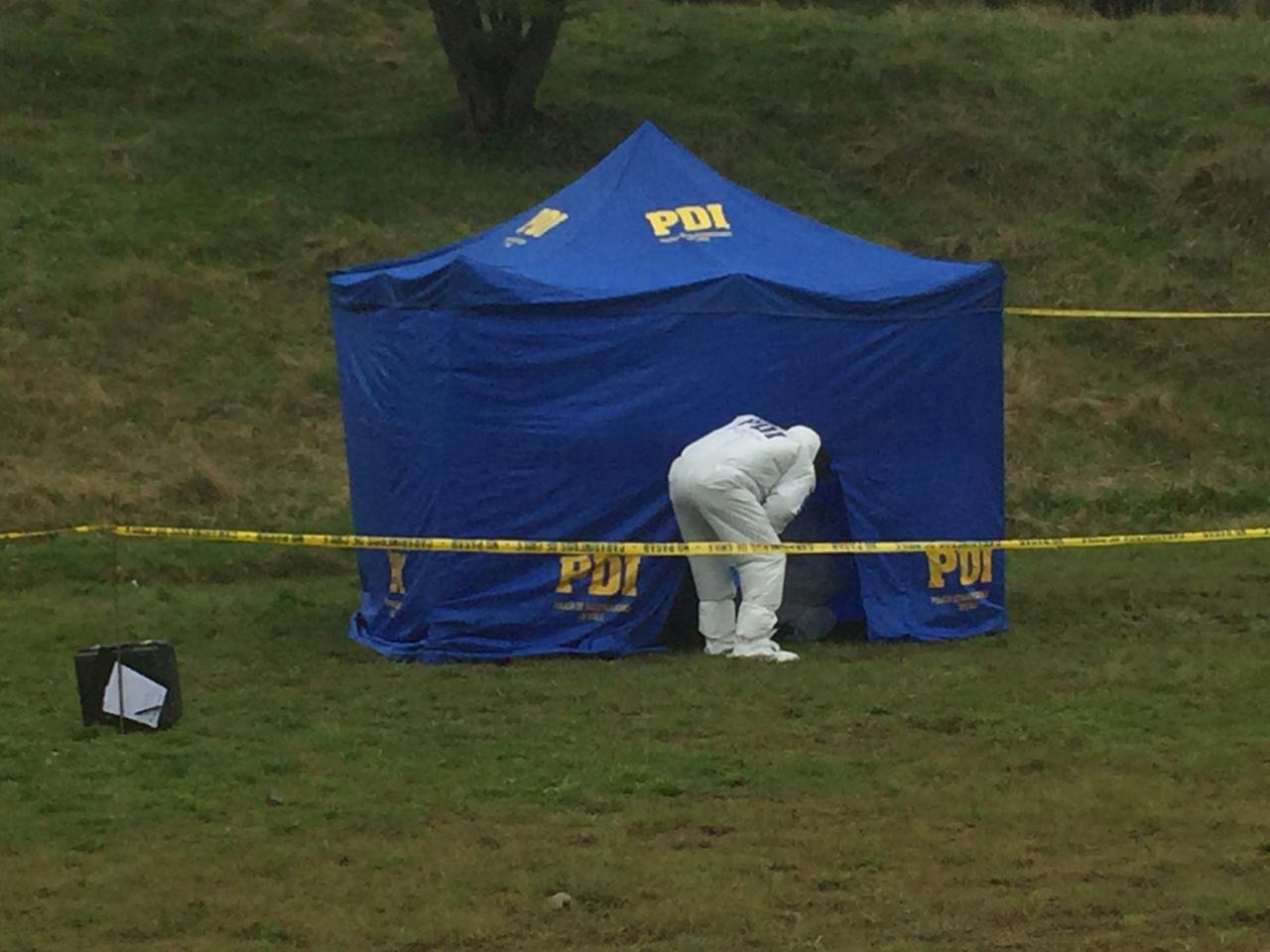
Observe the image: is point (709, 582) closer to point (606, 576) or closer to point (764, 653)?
point (764, 653)

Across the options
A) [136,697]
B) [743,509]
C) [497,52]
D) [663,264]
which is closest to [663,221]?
[663,264]

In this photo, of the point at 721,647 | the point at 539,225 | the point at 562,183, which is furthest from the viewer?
the point at 562,183

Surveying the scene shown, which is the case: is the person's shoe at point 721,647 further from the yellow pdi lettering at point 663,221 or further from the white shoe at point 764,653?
the yellow pdi lettering at point 663,221

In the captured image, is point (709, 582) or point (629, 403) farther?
point (629, 403)

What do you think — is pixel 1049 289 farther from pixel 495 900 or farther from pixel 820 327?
pixel 495 900

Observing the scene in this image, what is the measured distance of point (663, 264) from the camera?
39.1 ft

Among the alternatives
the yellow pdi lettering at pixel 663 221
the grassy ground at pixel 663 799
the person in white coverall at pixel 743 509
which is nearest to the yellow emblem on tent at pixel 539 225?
the yellow pdi lettering at pixel 663 221

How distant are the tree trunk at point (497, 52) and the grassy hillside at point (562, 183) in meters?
0.53

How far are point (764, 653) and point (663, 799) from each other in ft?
10.8

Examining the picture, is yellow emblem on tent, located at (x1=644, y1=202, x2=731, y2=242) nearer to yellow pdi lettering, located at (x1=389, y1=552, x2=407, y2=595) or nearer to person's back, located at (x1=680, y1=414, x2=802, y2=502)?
person's back, located at (x1=680, y1=414, x2=802, y2=502)

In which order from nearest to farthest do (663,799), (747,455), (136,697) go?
(663,799)
(136,697)
(747,455)

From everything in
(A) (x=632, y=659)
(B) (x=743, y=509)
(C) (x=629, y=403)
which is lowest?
(A) (x=632, y=659)

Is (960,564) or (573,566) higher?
(573,566)

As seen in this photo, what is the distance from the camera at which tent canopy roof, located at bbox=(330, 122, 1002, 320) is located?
1141cm
